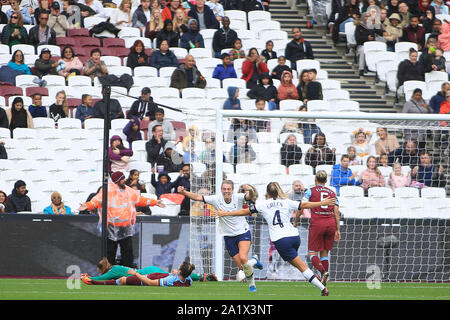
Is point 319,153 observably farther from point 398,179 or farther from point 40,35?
point 40,35

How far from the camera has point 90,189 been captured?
53.7 ft

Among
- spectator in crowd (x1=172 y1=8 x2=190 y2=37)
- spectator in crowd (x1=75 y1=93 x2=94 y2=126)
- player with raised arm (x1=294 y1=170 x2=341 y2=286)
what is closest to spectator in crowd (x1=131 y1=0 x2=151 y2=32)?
spectator in crowd (x1=172 y1=8 x2=190 y2=37)

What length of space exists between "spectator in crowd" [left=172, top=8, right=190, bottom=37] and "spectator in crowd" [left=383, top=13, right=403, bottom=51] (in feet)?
17.5

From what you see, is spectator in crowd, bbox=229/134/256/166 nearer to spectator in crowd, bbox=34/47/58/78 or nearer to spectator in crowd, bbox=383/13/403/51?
spectator in crowd, bbox=34/47/58/78

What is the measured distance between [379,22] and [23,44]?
365 inches

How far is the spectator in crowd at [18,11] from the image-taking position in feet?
65.2

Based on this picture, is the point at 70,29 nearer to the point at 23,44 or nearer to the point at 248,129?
the point at 23,44

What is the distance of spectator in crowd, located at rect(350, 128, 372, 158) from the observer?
16984 millimetres

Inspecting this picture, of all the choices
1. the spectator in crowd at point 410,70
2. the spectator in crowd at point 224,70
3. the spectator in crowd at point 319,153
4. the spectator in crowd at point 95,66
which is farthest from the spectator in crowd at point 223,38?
the spectator in crowd at point 319,153

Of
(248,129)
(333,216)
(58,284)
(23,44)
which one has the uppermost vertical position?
(23,44)

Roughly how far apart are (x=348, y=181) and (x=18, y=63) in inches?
300

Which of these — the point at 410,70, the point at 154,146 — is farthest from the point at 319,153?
the point at 410,70

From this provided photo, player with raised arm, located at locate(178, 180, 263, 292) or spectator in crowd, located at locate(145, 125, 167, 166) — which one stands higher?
spectator in crowd, located at locate(145, 125, 167, 166)

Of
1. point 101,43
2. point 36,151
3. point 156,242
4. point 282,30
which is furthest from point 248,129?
point 282,30
